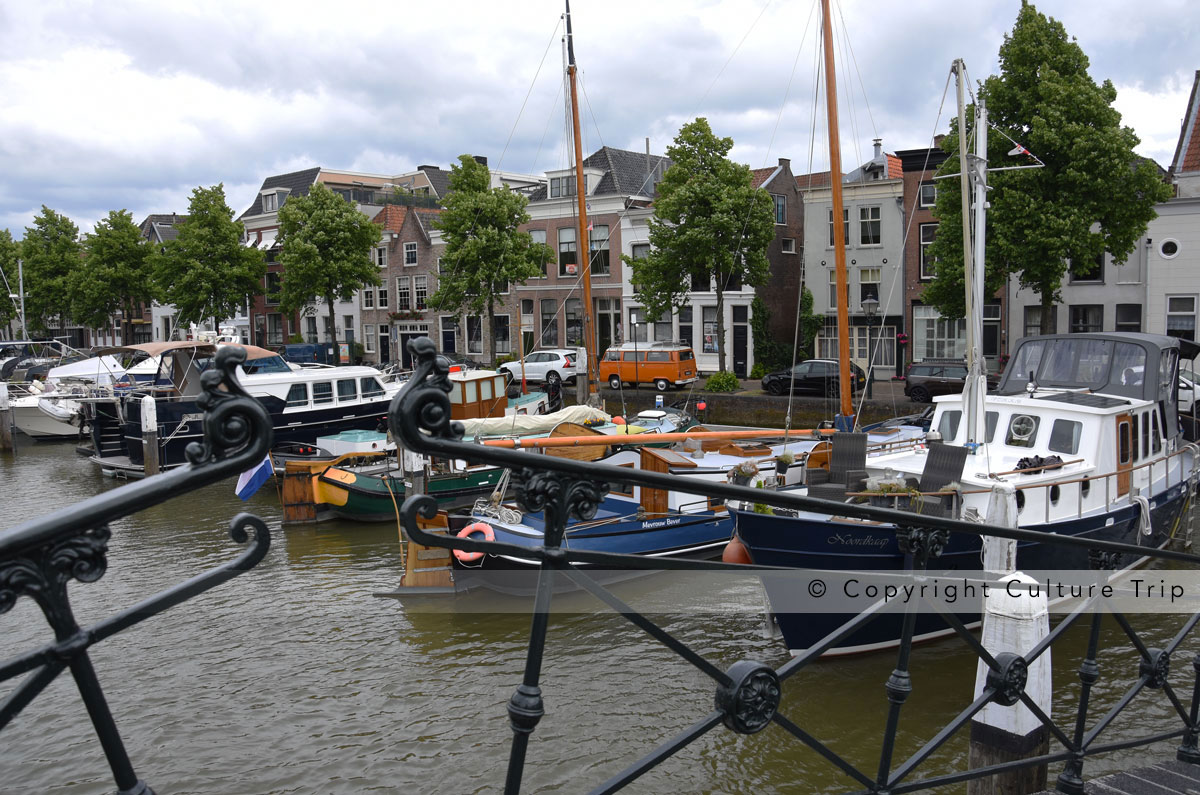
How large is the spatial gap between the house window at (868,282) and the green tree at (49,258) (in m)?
41.2

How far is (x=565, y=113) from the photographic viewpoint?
22.1 metres

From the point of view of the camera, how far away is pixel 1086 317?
93.0 ft

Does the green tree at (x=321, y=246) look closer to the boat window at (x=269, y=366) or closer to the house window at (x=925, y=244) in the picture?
the boat window at (x=269, y=366)

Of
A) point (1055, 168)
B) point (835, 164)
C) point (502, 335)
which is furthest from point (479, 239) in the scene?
point (1055, 168)

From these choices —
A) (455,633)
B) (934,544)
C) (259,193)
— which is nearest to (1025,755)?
(934,544)

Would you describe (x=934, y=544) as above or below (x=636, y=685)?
above

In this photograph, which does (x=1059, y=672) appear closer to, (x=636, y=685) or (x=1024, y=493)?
(x=1024, y=493)

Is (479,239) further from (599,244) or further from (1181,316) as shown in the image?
(1181,316)

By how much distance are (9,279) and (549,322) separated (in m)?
37.1

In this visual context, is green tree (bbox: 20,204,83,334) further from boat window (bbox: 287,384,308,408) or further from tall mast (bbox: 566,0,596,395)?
tall mast (bbox: 566,0,596,395)

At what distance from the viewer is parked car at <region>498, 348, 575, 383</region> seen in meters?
31.2

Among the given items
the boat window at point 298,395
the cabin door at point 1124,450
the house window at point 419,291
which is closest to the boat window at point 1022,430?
the cabin door at point 1124,450

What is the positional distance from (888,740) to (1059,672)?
791cm

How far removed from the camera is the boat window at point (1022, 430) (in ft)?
35.9
